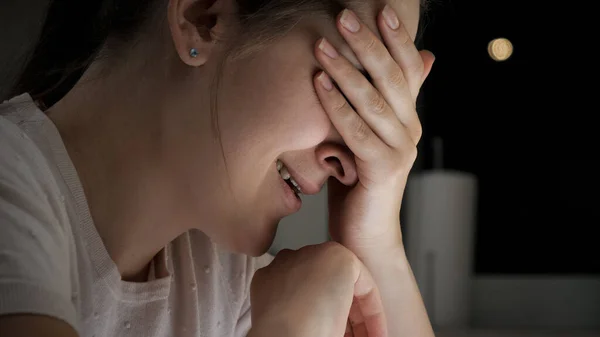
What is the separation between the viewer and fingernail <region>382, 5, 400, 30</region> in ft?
2.19

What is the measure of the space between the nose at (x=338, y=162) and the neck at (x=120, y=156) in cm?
13

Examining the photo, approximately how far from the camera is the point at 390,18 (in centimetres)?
67

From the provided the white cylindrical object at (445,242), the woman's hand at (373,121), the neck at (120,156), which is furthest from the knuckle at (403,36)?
the white cylindrical object at (445,242)

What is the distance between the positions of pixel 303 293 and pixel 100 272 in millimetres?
174

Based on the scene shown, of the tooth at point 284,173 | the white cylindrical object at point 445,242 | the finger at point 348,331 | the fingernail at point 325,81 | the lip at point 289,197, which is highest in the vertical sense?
the fingernail at point 325,81

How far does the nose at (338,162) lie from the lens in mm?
700

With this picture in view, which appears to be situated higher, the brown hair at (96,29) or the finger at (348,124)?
the brown hair at (96,29)

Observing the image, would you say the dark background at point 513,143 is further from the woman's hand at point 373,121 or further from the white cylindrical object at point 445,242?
the woman's hand at point 373,121

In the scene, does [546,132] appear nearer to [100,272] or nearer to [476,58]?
[476,58]

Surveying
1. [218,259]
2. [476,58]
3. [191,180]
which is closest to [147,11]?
[191,180]

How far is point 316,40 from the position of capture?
64 centimetres

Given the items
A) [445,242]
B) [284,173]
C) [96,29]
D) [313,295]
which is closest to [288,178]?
[284,173]

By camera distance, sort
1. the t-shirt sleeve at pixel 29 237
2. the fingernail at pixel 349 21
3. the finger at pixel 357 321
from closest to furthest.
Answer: the t-shirt sleeve at pixel 29 237 → the fingernail at pixel 349 21 → the finger at pixel 357 321

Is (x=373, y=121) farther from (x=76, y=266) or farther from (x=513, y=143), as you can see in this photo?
(x=513, y=143)
